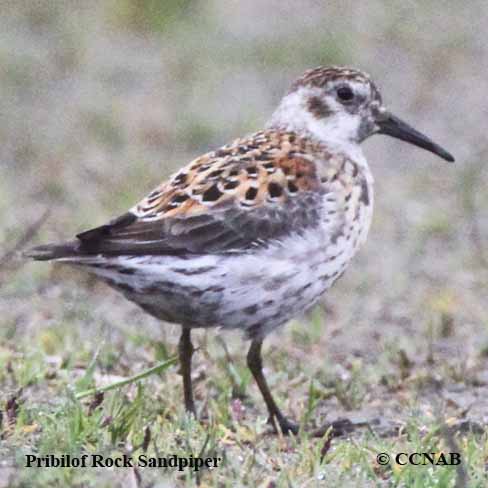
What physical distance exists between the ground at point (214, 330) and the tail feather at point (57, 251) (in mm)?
128

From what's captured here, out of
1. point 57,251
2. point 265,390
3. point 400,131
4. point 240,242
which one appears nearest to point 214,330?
point 265,390

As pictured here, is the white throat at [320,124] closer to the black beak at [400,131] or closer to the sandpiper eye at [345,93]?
the sandpiper eye at [345,93]

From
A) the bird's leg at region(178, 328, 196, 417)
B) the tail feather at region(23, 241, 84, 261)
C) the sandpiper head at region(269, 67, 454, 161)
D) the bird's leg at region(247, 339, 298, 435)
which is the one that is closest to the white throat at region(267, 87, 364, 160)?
the sandpiper head at region(269, 67, 454, 161)

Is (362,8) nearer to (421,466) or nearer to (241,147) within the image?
(241,147)

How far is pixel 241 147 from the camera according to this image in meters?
6.59

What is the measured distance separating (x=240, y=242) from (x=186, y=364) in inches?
26.0

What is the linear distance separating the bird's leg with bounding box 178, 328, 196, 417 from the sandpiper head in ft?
4.24

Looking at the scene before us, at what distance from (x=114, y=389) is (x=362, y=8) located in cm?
877

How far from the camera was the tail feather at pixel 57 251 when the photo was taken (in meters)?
5.93

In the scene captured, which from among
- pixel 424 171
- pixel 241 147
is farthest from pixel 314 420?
pixel 424 171

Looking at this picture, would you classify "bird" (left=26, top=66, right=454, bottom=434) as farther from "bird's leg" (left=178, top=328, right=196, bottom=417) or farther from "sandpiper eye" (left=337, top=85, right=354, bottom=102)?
"sandpiper eye" (left=337, top=85, right=354, bottom=102)

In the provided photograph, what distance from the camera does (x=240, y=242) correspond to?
6082 mm

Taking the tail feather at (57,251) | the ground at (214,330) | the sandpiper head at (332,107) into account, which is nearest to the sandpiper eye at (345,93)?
the sandpiper head at (332,107)

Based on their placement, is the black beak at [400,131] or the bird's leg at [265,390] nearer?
the bird's leg at [265,390]
